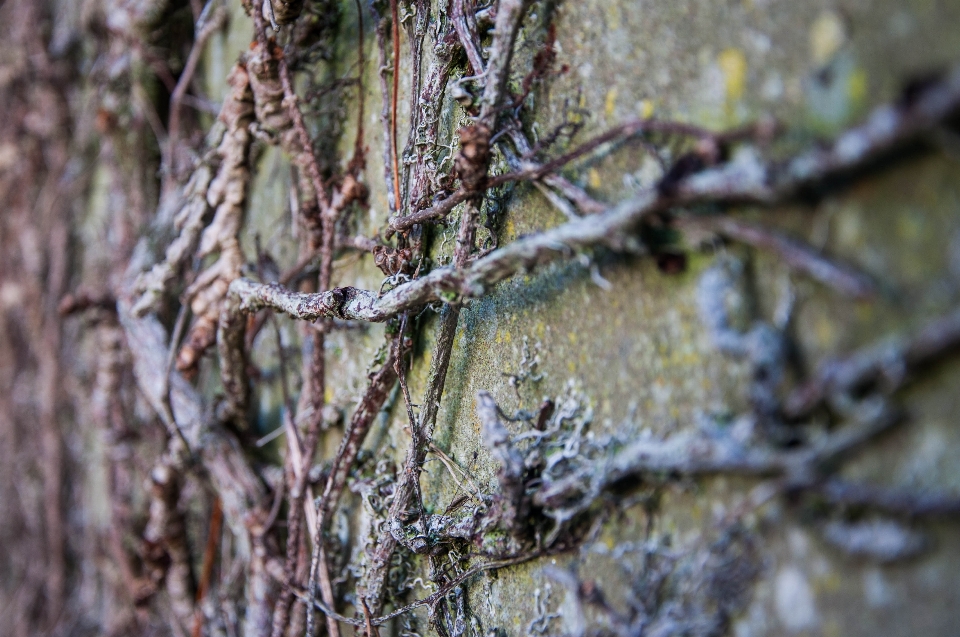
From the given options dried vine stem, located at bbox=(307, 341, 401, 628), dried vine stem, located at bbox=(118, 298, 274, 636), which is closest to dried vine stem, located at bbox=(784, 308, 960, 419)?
dried vine stem, located at bbox=(307, 341, 401, 628)

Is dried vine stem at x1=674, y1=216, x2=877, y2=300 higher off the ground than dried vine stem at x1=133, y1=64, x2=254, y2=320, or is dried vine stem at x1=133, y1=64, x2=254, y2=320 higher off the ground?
dried vine stem at x1=133, y1=64, x2=254, y2=320

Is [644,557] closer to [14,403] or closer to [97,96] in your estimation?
[97,96]

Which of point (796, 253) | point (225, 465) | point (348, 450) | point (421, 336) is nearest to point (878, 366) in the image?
point (796, 253)

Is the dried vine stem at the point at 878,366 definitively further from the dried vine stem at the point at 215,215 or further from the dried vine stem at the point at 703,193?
the dried vine stem at the point at 215,215

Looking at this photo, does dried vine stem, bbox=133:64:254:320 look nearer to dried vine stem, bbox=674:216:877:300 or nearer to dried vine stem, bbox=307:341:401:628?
dried vine stem, bbox=307:341:401:628

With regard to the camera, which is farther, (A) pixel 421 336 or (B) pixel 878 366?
(A) pixel 421 336

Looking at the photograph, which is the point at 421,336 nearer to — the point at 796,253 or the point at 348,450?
the point at 348,450

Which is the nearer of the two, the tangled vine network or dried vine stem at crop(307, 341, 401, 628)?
the tangled vine network

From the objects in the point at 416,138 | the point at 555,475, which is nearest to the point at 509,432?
the point at 555,475
